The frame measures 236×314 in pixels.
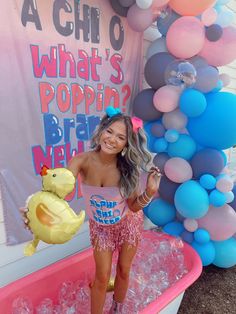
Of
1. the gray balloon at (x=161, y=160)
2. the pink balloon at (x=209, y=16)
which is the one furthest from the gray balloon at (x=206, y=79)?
the gray balloon at (x=161, y=160)

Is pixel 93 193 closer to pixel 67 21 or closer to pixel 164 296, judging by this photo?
pixel 164 296

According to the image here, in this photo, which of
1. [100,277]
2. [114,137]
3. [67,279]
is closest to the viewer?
[114,137]

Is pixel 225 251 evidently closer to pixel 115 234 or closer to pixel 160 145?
pixel 160 145

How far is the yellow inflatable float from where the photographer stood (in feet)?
3.94

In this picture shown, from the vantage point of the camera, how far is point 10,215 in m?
2.08

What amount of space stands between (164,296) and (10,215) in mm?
1084

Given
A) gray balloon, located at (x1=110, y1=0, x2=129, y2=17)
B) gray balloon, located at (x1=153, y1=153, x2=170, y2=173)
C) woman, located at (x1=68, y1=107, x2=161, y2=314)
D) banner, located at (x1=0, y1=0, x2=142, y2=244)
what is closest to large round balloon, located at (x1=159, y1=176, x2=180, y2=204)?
gray balloon, located at (x1=153, y1=153, x2=170, y2=173)

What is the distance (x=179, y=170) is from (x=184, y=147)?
0.18m

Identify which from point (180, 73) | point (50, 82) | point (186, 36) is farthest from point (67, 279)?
point (186, 36)

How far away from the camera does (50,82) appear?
2.10m

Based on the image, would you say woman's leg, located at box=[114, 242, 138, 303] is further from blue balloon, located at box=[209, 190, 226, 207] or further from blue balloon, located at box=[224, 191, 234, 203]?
blue balloon, located at box=[224, 191, 234, 203]

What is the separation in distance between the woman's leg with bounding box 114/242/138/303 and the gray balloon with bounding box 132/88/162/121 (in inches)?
43.9

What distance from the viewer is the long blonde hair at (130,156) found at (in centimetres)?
153

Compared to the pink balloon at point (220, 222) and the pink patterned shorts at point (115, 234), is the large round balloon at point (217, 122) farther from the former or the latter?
the pink patterned shorts at point (115, 234)
